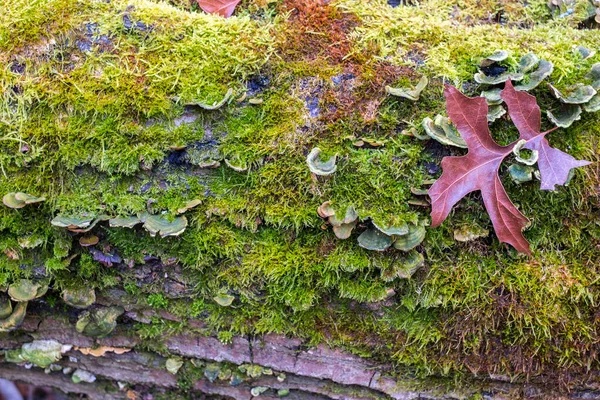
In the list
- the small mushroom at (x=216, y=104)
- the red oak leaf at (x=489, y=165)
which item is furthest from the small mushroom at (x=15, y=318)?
the red oak leaf at (x=489, y=165)

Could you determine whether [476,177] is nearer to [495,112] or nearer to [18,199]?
[495,112]

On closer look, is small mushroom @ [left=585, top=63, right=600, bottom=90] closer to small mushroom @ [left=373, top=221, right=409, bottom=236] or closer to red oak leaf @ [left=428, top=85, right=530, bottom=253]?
red oak leaf @ [left=428, top=85, right=530, bottom=253]

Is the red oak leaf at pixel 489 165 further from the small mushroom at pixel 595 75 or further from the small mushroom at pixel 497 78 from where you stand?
the small mushroom at pixel 595 75

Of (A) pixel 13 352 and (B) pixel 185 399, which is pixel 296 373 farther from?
(A) pixel 13 352

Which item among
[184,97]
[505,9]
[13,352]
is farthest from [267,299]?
[505,9]

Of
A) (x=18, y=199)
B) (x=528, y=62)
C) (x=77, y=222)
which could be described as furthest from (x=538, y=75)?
(x=18, y=199)

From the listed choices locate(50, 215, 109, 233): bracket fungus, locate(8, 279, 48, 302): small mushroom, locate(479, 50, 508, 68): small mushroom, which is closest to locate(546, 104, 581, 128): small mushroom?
locate(479, 50, 508, 68): small mushroom
